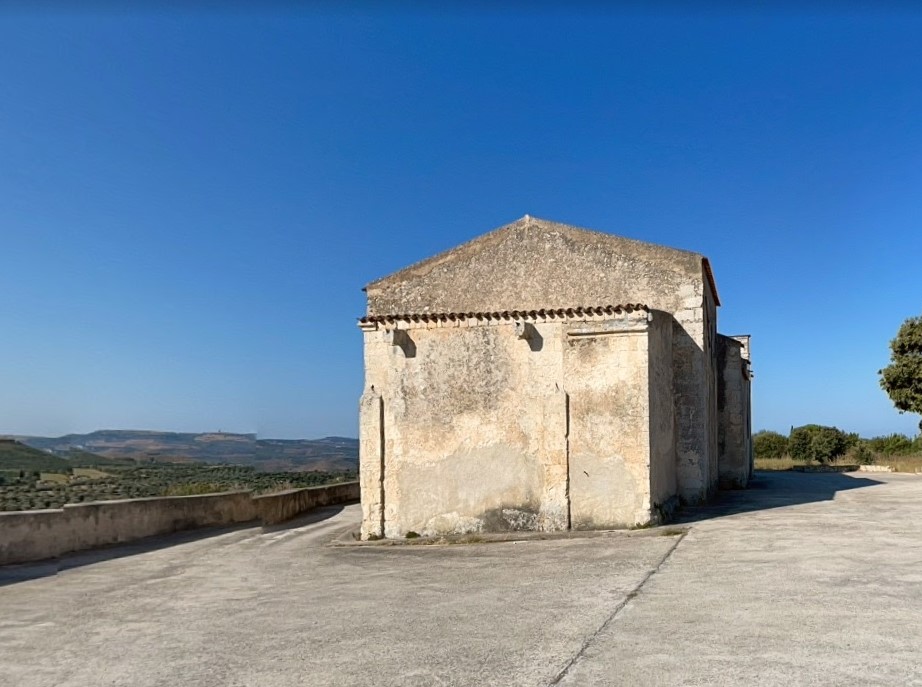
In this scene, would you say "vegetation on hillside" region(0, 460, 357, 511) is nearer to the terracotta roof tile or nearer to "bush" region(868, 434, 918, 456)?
the terracotta roof tile

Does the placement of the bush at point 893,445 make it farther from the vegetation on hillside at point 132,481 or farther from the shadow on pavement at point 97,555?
the shadow on pavement at point 97,555

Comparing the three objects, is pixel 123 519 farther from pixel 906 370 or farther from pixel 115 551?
pixel 906 370

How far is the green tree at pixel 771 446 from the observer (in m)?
43.2

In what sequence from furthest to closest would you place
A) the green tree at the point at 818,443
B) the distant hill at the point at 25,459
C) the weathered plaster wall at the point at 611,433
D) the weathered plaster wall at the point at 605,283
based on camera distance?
the green tree at the point at 818,443 < the distant hill at the point at 25,459 < the weathered plaster wall at the point at 605,283 < the weathered plaster wall at the point at 611,433

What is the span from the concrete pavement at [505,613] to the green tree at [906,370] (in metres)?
20.3

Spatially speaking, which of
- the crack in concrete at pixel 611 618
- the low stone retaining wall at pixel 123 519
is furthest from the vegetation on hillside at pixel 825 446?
the crack in concrete at pixel 611 618

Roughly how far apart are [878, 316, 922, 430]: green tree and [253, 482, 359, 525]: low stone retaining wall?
21973 millimetres

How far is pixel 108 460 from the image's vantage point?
37.0 metres

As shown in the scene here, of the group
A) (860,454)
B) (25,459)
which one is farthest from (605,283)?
(860,454)

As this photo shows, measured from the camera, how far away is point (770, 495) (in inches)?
676

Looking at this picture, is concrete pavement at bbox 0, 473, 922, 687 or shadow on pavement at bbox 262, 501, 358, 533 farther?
shadow on pavement at bbox 262, 501, 358, 533

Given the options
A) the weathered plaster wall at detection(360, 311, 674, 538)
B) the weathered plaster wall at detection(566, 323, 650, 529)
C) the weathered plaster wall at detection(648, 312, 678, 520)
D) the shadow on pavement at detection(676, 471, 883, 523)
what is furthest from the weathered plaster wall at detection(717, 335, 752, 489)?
the weathered plaster wall at detection(566, 323, 650, 529)

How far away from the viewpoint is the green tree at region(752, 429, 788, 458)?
4322cm

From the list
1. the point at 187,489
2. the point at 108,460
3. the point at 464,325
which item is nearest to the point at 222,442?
the point at 108,460
